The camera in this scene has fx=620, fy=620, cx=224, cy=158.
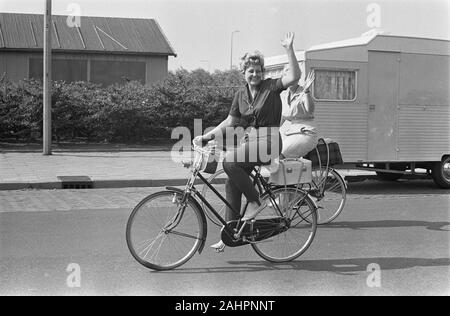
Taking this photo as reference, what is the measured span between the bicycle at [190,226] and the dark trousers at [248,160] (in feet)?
0.61

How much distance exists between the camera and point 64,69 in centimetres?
2861

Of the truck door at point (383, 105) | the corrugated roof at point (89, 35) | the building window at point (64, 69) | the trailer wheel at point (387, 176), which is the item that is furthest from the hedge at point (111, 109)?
the truck door at point (383, 105)

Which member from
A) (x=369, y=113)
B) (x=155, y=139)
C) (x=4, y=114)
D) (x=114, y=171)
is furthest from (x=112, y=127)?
(x=369, y=113)

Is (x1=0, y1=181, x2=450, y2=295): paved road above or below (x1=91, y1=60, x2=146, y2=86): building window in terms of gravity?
below

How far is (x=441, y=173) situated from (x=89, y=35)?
69.5ft

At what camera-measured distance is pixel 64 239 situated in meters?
6.89

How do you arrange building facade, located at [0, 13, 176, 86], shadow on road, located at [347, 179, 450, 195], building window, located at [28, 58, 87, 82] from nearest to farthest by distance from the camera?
shadow on road, located at [347, 179, 450, 195], building facade, located at [0, 13, 176, 86], building window, located at [28, 58, 87, 82]

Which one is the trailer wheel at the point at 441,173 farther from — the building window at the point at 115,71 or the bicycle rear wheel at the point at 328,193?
the building window at the point at 115,71

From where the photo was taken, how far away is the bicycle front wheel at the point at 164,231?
17.9ft

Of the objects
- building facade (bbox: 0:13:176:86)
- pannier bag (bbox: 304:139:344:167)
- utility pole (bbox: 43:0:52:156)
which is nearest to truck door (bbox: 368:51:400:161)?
pannier bag (bbox: 304:139:344:167)

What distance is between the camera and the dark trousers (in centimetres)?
550

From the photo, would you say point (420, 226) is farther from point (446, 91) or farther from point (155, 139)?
point (155, 139)

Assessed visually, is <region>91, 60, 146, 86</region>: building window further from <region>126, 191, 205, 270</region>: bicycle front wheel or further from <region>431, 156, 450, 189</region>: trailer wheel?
<region>126, 191, 205, 270</region>: bicycle front wheel
